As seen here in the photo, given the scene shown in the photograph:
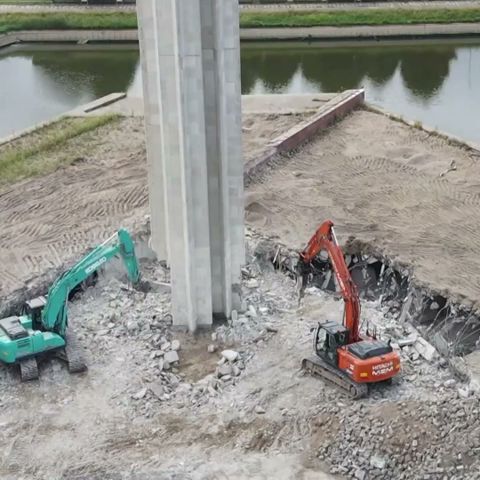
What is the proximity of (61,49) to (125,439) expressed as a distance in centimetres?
3699

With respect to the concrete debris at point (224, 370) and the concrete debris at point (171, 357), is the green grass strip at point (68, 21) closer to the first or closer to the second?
the concrete debris at point (171, 357)

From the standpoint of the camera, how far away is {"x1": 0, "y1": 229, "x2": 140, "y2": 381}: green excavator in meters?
14.7

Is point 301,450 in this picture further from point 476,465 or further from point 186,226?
point 186,226

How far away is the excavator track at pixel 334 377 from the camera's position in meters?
13.9

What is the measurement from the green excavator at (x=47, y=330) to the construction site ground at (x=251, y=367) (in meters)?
0.34

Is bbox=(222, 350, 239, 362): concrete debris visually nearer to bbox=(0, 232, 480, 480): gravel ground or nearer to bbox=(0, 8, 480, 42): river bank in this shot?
bbox=(0, 232, 480, 480): gravel ground

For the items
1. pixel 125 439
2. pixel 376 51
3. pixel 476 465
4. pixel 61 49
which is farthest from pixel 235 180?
pixel 61 49

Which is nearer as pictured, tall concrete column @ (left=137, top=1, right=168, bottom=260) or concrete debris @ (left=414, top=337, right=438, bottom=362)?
tall concrete column @ (left=137, top=1, right=168, bottom=260)

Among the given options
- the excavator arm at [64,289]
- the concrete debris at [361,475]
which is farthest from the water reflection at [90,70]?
the concrete debris at [361,475]

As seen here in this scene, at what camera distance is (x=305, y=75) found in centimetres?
4075

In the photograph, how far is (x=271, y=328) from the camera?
16234 millimetres

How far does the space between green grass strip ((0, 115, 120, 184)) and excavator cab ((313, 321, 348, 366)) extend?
12.7 meters

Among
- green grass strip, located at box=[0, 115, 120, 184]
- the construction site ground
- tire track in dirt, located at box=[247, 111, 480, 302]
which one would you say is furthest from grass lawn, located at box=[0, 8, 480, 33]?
the construction site ground

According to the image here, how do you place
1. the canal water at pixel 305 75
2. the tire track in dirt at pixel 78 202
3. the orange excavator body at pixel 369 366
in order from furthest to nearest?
1. the canal water at pixel 305 75
2. the tire track in dirt at pixel 78 202
3. the orange excavator body at pixel 369 366
